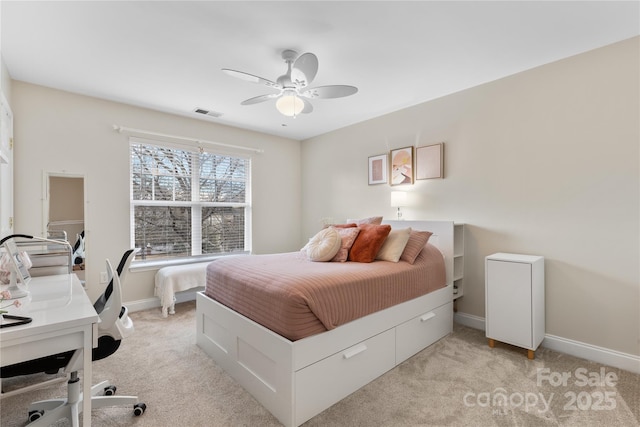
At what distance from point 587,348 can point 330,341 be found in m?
2.20

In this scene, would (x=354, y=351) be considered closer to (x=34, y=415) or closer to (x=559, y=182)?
(x=34, y=415)

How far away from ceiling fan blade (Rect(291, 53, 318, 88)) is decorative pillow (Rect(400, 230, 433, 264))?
166 centimetres

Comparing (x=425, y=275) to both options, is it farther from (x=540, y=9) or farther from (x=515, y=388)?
(x=540, y=9)

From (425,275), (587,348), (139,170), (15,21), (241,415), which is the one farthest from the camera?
(139,170)

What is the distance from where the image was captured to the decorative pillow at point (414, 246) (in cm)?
266

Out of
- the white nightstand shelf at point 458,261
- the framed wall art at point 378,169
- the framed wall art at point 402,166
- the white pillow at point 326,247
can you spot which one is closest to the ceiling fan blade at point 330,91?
the white pillow at point 326,247

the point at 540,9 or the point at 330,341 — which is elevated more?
the point at 540,9

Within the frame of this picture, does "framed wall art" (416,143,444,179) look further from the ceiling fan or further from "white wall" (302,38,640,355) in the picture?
the ceiling fan

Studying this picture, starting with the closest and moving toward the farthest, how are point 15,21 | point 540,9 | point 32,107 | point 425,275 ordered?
point 540,9 < point 15,21 < point 425,275 < point 32,107

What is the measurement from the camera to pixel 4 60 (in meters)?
2.50

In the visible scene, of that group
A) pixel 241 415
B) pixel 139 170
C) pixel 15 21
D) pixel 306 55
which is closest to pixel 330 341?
pixel 241 415

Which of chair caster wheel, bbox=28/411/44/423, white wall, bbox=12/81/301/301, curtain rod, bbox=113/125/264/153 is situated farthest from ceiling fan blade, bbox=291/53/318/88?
chair caster wheel, bbox=28/411/44/423

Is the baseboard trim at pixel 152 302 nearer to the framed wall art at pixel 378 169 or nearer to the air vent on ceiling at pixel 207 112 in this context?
the air vent on ceiling at pixel 207 112

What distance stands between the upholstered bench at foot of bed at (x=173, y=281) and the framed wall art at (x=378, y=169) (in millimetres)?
2452
